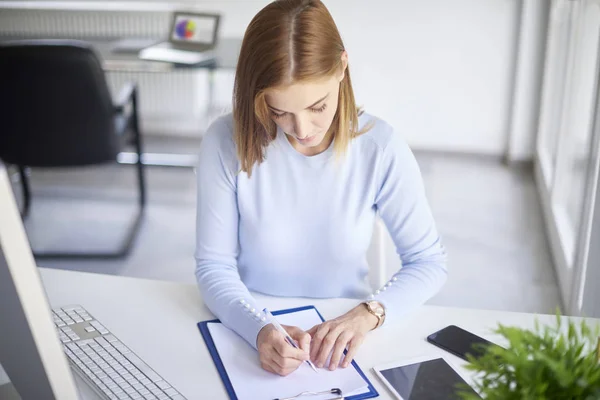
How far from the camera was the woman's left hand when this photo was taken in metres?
1.10

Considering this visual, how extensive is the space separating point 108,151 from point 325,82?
5.71ft

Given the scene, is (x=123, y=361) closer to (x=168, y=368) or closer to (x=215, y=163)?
(x=168, y=368)

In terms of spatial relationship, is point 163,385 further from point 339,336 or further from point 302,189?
point 302,189

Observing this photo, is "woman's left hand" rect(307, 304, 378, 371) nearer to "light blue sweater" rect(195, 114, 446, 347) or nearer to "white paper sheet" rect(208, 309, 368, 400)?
"white paper sheet" rect(208, 309, 368, 400)

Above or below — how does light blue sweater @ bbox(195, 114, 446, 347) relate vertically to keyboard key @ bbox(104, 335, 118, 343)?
above

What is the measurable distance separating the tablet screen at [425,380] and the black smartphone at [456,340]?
0.12 feet

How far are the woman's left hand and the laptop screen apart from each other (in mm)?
2386

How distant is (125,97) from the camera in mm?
2947

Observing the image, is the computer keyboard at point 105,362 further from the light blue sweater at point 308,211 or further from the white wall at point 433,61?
the white wall at point 433,61

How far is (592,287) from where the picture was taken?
1.98m

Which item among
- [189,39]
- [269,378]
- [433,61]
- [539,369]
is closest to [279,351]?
[269,378]

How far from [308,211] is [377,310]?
0.98 ft

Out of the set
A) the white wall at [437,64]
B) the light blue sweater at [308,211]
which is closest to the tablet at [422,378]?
the light blue sweater at [308,211]

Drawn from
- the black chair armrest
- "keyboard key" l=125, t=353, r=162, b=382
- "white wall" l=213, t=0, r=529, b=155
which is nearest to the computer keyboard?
"keyboard key" l=125, t=353, r=162, b=382
